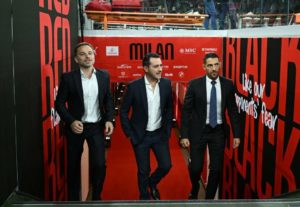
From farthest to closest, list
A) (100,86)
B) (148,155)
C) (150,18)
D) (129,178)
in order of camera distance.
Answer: (150,18) → (129,178) → (148,155) → (100,86)

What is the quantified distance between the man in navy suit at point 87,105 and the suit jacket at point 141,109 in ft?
1.08

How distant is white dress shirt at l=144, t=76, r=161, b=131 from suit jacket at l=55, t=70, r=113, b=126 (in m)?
0.46

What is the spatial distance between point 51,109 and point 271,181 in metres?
2.52

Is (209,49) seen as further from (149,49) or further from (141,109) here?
(141,109)

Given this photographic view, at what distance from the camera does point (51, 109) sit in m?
4.88

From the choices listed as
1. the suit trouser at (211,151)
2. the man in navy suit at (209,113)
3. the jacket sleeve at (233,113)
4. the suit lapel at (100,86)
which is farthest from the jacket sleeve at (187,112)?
the suit lapel at (100,86)

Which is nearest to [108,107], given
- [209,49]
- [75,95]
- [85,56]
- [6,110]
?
[75,95]

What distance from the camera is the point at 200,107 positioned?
490 cm

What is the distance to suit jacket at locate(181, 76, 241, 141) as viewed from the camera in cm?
488

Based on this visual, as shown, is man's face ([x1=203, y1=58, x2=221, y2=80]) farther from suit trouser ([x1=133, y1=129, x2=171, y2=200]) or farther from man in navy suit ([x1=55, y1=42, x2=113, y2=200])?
man in navy suit ([x1=55, y1=42, x2=113, y2=200])

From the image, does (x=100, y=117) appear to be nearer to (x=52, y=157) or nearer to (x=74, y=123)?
(x=74, y=123)

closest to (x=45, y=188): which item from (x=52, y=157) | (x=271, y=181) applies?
(x=52, y=157)

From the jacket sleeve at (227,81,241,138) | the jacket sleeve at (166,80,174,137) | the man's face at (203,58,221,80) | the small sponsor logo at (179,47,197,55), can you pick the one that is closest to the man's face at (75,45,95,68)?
the jacket sleeve at (166,80,174,137)

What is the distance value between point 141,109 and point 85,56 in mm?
853
